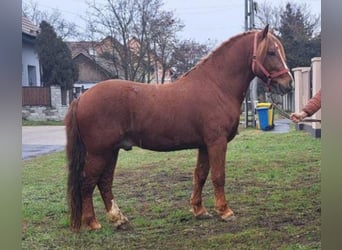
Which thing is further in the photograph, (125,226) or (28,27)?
(125,226)

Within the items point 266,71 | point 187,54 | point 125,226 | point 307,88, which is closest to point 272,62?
point 266,71

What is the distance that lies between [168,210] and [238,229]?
315 millimetres

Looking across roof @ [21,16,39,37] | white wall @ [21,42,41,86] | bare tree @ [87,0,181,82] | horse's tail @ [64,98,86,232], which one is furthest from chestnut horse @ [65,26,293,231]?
roof @ [21,16,39,37]

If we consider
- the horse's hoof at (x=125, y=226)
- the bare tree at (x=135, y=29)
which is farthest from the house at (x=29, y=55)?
the horse's hoof at (x=125, y=226)

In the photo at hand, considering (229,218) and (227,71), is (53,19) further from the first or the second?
(229,218)

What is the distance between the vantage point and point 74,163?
2012 millimetres

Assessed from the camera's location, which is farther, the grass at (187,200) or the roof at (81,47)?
the roof at (81,47)

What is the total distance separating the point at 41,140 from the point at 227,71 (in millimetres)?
863

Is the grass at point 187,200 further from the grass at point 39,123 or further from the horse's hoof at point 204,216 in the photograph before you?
the grass at point 39,123

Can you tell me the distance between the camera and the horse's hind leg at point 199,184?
200 centimetres

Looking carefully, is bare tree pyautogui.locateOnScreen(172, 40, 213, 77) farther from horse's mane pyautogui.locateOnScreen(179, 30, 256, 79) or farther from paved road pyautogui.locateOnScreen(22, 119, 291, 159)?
paved road pyautogui.locateOnScreen(22, 119, 291, 159)

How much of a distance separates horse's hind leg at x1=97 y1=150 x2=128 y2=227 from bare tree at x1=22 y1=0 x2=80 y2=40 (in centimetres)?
56

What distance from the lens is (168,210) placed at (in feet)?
6.64

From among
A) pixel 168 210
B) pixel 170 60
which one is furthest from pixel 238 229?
pixel 170 60
